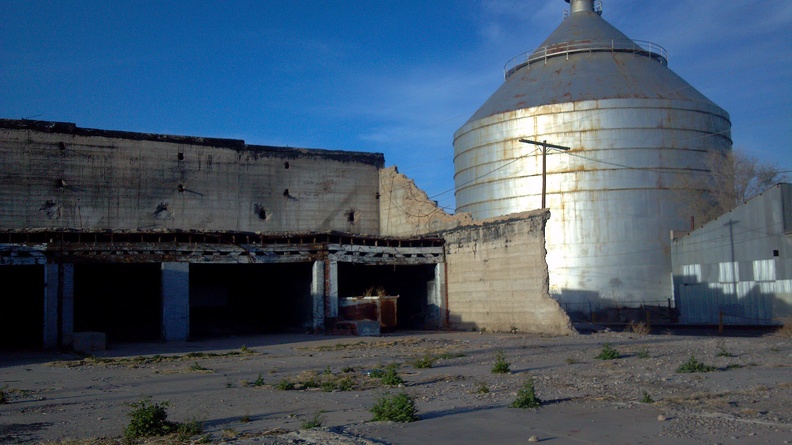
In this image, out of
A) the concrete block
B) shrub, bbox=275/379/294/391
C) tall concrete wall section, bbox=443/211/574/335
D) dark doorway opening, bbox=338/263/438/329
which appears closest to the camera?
shrub, bbox=275/379/294/391

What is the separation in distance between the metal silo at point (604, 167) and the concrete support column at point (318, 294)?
56.2ft

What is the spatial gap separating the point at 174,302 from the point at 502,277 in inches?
495

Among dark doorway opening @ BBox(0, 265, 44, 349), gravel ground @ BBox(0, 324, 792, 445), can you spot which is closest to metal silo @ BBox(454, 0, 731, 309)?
gravel ground @ BBox(0, 324, 792, 445)

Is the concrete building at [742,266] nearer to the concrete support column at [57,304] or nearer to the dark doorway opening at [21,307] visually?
the concrete support column at [57,304]

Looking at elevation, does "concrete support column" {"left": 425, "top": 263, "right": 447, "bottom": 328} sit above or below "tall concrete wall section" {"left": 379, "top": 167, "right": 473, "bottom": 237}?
below

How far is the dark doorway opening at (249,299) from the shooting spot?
31.6 metres

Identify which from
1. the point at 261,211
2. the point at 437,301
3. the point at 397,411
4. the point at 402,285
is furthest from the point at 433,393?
the point at 261,211

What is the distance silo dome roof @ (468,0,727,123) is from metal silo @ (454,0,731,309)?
129 millimetres

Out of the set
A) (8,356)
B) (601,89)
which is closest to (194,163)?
(8,356)

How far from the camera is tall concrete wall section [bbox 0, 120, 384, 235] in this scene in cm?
3453

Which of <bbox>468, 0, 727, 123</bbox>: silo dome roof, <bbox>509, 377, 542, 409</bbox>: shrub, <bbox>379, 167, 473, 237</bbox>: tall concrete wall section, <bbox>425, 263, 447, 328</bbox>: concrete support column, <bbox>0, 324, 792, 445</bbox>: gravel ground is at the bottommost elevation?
<bbox>0, 324, 792, 445</bbox>: gravel ground

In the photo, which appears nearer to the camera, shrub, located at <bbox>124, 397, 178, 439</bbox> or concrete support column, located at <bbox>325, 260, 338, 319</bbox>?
shrub, located at <bbox>124, 397, 178, 439</bbox>

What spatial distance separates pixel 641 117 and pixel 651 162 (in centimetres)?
286

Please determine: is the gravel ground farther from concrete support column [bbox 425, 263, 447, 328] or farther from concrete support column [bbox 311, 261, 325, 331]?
concrete support column [bbox 425, 263, 447, 328]
